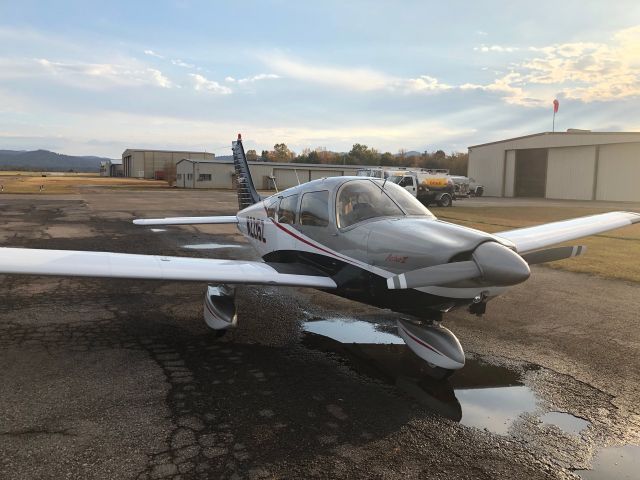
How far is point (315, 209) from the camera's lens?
6.30m

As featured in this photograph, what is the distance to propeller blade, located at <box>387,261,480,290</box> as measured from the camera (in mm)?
4141

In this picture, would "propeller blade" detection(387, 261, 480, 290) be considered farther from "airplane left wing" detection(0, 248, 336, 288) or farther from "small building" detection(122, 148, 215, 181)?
"small building" detection(122, 148, 215, 181)

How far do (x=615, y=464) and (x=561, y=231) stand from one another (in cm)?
614

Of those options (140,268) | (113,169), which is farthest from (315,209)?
(113,169)

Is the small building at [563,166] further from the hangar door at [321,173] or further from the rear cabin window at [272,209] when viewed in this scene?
the rear cabin window at [272,209]

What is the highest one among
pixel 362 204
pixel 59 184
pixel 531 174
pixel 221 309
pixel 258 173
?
pixel 531 174

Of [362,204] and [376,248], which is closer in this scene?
[376,248]

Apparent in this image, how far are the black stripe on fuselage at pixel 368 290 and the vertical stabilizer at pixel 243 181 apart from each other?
530cm

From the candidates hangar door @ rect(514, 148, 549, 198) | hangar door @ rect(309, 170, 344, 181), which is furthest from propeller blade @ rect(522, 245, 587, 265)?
hangar door @ rect(309, 170, 344, 181)

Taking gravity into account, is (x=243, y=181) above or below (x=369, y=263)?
above

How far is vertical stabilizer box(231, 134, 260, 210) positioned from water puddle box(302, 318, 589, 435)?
573 centimetres

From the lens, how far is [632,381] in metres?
4.98

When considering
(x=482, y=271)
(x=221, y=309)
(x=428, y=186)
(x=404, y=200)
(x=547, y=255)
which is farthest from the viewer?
(x=428, y=186)

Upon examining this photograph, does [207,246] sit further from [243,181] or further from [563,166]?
[563,166]
